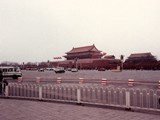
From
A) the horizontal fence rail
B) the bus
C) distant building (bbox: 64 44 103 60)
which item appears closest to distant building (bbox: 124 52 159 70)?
distant building (bbox: 64 44 103 60)

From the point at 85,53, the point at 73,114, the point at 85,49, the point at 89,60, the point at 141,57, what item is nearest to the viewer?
the point at 73,114

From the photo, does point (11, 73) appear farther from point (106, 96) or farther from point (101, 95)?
point (106, 96)

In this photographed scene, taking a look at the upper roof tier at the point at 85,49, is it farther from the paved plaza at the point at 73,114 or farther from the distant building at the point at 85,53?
the paved plaza at the point at 73,114

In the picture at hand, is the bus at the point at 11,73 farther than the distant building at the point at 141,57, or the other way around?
the distant building at the point at 141,57

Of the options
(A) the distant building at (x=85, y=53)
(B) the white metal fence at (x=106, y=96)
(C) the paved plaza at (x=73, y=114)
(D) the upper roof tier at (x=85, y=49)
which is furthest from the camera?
(D) the upper roof tier at (x=85, y=49)

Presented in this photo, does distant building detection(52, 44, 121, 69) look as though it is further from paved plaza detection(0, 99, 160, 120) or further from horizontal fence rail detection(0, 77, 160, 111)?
paved plaza detection(0, 99, 160, 120)

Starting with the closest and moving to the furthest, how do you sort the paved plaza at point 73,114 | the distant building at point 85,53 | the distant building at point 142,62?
the paved plaza at point 73,114 < the distant building at point 142,62 < the distant building at point 85,53

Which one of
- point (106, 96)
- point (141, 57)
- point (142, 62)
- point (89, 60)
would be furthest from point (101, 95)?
point (141, 57)

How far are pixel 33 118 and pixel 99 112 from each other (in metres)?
2.08

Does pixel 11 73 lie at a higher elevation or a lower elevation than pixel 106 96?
higher

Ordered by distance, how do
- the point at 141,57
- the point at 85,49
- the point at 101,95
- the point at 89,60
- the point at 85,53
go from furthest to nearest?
the point at 141,57 < the point at 85,49 < the point at 85,53 < the point at 89,60 < the point at 101,95

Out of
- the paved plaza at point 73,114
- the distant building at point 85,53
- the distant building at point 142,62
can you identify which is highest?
the distant building at point 85,53

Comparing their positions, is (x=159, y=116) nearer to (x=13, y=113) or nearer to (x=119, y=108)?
(x=119, y=108)

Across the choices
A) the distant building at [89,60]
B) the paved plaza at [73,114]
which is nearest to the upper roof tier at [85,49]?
the distant building at [89,60]
